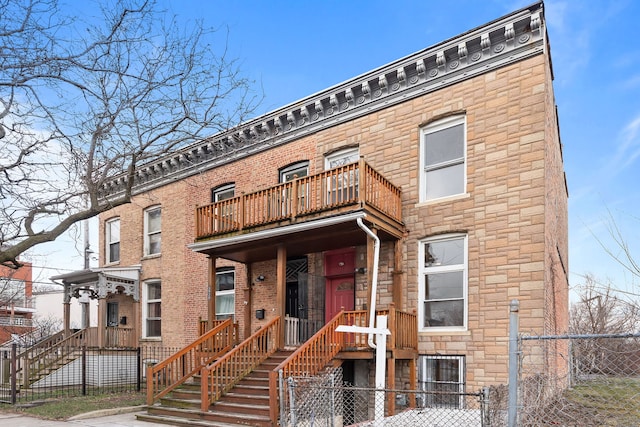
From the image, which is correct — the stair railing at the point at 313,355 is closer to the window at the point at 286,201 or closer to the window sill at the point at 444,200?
the window at the point at 286,201

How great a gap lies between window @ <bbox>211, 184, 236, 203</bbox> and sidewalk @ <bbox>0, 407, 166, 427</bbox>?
23.9 feet

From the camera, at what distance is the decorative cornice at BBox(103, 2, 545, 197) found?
11320 mm

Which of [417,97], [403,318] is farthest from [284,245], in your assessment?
[417,97]

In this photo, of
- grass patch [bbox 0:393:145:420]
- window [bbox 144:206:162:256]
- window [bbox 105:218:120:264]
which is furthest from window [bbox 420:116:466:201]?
window [bbox 105:218:120:264]

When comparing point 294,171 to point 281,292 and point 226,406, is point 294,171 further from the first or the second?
point 226,406

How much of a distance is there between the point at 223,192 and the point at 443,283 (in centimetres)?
852

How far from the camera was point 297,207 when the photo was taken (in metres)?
12.2

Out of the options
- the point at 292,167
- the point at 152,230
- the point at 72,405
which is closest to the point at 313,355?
the point at 292,167

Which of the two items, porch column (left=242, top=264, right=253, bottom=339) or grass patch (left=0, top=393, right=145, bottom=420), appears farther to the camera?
porch column (left=242, top=264, right=253, bottom=339)

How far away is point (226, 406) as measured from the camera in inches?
424

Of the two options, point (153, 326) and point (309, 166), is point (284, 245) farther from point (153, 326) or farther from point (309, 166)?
point (153, 326)

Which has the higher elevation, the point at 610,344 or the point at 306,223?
the point at 306,223

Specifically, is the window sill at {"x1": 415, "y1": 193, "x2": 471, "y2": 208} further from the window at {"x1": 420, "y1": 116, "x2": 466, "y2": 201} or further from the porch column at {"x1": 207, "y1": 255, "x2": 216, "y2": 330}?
the porch column at {"x1": 207, "y1": 255, "x2": 216, "y2": 330}

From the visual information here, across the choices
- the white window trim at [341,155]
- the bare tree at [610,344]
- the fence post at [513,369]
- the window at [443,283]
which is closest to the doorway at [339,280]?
the window at [443,283]
